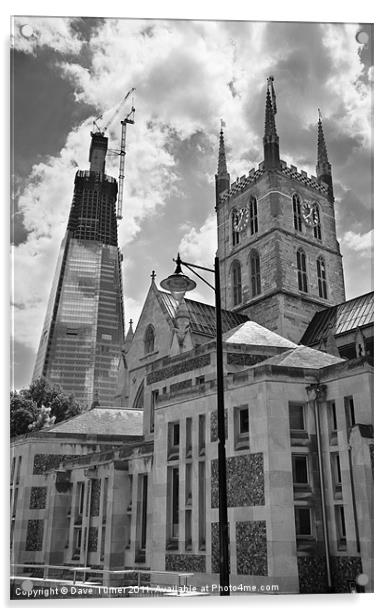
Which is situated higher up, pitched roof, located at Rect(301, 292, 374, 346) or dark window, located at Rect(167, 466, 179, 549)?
pitched roof, located at Rect(301, 292, 374, 346)

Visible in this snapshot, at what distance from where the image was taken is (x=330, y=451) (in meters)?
17.6

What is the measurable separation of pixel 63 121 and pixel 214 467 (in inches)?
455

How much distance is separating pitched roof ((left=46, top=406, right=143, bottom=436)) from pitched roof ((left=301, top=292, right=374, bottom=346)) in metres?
14.8

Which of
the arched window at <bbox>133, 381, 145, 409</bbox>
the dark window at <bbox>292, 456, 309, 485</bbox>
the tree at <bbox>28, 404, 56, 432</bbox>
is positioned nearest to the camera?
the dark window at <bbox>292, 456, 309, 485</bbox>

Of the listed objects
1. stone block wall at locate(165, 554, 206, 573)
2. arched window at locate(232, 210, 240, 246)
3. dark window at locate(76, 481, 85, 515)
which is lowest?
stone block wall at locate(165, 554, 206, 573)

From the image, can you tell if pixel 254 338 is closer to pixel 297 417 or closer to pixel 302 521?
pixel 297 417

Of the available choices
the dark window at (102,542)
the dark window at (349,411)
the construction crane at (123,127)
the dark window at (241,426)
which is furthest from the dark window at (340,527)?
the construction crane at (123,127)

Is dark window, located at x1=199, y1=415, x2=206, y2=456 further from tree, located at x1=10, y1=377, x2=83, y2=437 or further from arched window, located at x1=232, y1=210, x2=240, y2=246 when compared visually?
arched window, located at x1=232, y1=210, x2=240, y2=246

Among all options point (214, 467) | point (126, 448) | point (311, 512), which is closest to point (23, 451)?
point (126, 448)

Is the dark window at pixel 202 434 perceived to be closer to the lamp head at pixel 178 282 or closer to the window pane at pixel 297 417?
the window pane at pixel 297 417

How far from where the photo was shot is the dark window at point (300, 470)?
57.7 ft

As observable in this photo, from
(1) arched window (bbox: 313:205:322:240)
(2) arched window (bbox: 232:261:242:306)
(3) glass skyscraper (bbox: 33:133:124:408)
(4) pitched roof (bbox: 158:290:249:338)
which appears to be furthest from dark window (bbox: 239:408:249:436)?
(1) arched window (bbox: 313:205:322:240)

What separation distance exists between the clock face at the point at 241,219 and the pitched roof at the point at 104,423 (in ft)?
78.6

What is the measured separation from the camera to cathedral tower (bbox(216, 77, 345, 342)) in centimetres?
4719
